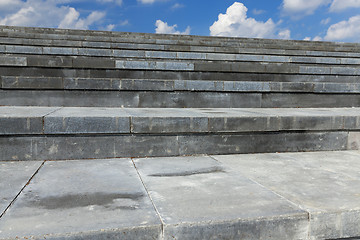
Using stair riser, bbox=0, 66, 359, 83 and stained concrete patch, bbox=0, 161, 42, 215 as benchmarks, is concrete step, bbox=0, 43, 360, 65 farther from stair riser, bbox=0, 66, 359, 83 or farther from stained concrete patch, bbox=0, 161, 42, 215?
stained concrete patch, bbox=0, 161, 42, 215

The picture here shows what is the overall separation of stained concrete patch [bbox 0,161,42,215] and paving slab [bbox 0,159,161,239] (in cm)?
6

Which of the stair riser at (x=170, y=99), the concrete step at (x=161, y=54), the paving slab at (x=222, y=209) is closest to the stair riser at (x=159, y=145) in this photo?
the paving slab at (x=222, y=209)

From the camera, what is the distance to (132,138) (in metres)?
2.65

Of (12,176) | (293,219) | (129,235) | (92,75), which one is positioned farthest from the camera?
(92,75)

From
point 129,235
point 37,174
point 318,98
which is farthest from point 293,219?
point 318,98

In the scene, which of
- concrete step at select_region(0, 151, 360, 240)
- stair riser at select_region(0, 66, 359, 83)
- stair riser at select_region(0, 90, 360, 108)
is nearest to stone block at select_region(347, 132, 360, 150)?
concrete step at select_region(0, 151, 360, 240)

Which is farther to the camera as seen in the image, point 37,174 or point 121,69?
point 121,69

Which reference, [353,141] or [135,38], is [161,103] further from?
[135,38]

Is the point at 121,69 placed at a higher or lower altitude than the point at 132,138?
higher

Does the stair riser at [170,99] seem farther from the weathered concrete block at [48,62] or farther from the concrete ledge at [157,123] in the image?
the concrete ledge at [157,123]

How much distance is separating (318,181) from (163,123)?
1439 millimetres

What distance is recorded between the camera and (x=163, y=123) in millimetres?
2697

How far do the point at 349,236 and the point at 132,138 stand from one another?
187 centimetres

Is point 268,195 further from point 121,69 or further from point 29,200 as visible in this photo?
point 121,69
